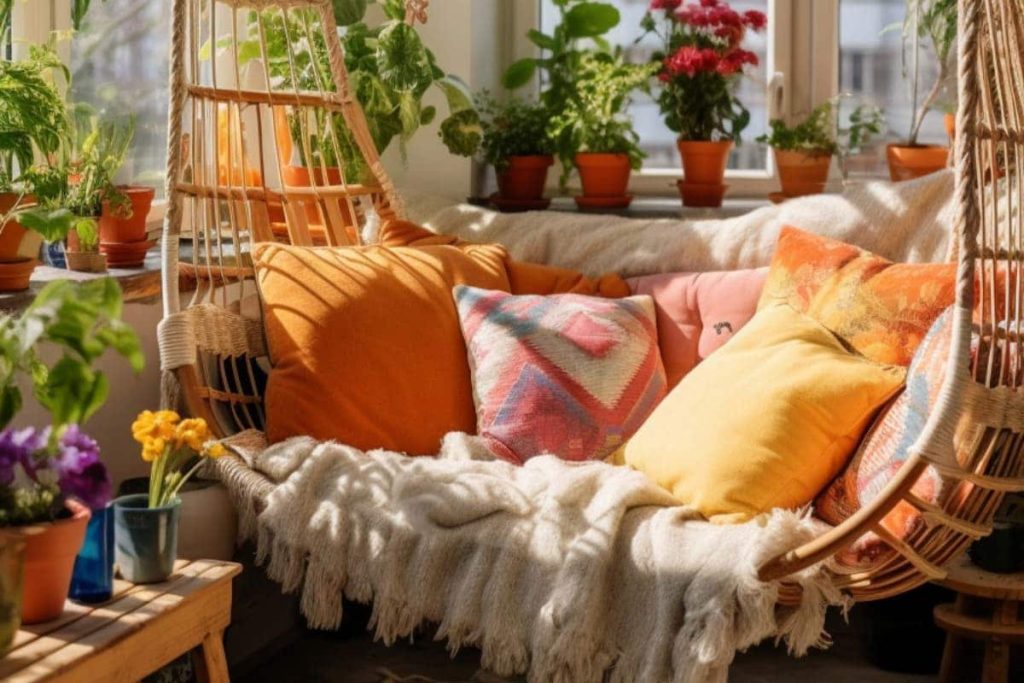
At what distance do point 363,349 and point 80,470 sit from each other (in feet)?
3.12

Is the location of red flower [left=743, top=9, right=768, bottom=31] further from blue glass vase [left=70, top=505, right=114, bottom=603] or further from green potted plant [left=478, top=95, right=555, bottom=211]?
blue glass vase [left=70, top=505, right=114, bottom=603]

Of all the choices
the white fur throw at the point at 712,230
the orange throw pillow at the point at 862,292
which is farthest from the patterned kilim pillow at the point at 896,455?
the white fur throw at the point at 712,230

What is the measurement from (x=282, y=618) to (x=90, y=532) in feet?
3.57

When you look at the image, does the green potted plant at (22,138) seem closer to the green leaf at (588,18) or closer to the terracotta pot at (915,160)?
the green leaf at (588,18)

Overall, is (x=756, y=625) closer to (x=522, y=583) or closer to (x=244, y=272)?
(x=522, y=583)

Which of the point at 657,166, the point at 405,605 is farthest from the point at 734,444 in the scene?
the point at 657,166

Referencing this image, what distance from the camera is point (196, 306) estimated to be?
8.46 ft

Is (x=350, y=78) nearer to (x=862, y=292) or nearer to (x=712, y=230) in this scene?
(x=712, y=230)

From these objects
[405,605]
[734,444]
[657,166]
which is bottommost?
[405,605]

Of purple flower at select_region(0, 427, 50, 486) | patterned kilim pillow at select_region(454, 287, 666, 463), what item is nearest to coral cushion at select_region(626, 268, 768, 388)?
patterned kilim pillow at select_region(454, 287, 666, 463)

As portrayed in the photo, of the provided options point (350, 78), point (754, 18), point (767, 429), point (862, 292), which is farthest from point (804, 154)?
point (767, 429)

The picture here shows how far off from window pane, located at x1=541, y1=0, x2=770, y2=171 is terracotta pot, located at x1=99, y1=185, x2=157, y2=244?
1.39m

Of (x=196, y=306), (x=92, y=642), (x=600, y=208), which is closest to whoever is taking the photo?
(x=92, y=642)

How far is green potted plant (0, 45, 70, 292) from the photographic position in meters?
2.25
